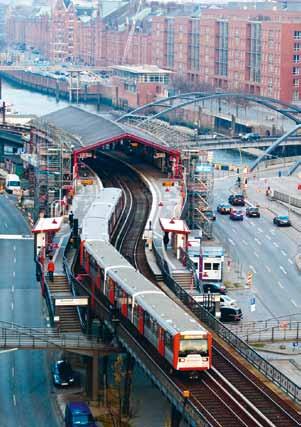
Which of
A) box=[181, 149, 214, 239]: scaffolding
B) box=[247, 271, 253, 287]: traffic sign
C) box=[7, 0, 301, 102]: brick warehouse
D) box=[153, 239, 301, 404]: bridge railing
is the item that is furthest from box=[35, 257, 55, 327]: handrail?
box=[7, 0, 301, 102]: brick warehouse

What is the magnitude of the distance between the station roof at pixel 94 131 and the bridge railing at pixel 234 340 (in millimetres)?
14637

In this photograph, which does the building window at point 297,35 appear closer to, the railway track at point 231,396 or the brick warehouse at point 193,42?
the brick warehouse at point 193,42

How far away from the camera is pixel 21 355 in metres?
31.5

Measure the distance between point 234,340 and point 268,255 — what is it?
17.6 meters

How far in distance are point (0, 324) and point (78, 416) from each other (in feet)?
25.6

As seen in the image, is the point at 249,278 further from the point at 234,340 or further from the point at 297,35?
the point at 297,35

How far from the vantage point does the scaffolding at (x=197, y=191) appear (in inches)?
1779

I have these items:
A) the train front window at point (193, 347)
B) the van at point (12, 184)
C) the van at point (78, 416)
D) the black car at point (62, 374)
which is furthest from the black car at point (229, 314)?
the van at point (12, 184)

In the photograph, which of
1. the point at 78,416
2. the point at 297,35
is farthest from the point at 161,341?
the point at 297,35

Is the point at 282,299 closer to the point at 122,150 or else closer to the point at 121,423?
the point at 121,423

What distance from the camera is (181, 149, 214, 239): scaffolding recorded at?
→ 45.2m

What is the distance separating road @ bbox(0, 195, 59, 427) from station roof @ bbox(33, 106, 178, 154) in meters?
3.83

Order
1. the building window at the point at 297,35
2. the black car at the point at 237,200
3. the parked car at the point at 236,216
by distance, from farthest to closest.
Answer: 1. the building window at the point at 297,35
2. the black car at the point at 237,200
3. the parked car at the point at 236,216

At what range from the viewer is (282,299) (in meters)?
37.7
